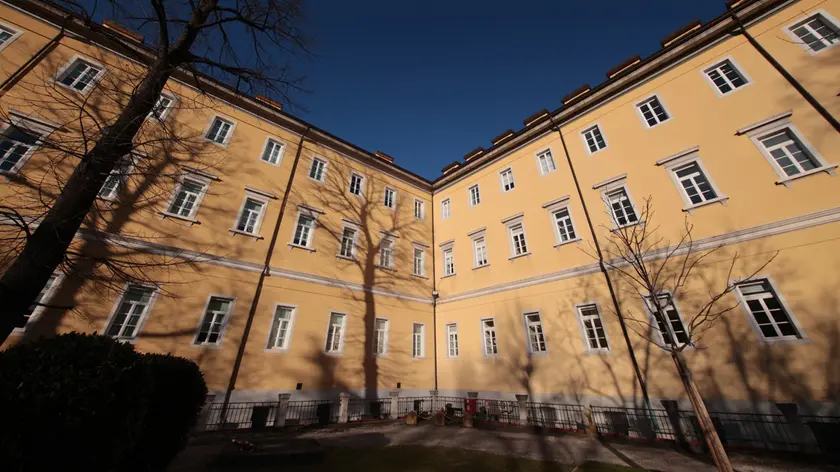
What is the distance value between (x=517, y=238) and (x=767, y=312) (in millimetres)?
9050

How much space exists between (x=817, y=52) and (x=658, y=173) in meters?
5.67

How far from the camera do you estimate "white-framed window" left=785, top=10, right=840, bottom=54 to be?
9922mm

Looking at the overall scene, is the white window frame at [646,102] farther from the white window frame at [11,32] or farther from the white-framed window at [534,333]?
the white window frame at [11,32]

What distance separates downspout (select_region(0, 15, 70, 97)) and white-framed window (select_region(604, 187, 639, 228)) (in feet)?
70.7

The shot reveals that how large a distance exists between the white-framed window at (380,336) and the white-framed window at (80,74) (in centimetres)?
1622

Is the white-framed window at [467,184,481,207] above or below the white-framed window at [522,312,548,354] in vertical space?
above

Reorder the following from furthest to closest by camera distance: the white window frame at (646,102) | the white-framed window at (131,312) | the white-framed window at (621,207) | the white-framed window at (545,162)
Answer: the white-framed window at (545,162) → the white window frame at (646,102) → the white-framed window at (621,207) → the white-framed window at (131,312)

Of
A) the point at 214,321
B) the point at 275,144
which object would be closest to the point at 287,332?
the point at 214,321

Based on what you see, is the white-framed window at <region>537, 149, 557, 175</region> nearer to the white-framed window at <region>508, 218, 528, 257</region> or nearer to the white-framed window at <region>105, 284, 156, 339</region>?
the white-framed window at <region>508, 218, 528, 257</region>

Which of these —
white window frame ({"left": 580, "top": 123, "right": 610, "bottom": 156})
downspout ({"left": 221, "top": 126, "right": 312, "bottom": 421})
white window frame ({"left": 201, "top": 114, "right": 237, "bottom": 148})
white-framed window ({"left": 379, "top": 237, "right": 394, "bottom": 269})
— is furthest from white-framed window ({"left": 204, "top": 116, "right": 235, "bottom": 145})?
white window frame ({"left": 580, "top": 123, "right": 610, "bottom": 156})

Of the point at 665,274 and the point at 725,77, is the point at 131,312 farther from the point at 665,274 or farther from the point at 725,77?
the point at 725,77

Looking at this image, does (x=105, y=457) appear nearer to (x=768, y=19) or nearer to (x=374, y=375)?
(x=374, y=375)

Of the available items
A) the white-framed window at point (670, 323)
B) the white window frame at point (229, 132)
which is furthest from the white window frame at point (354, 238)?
the white-framed window at point (670, 323)

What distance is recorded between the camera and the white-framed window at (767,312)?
27.5 feet
